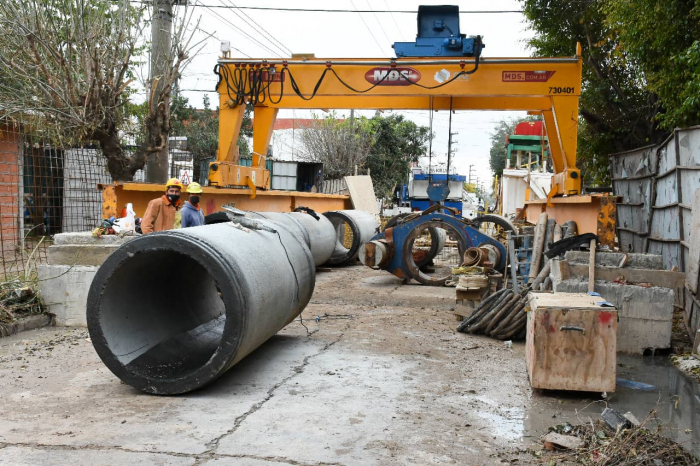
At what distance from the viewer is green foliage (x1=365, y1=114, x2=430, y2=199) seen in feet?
116

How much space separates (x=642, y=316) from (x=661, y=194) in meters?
3.84

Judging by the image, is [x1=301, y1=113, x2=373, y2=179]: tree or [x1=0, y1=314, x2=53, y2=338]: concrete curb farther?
[x1=301, y1=113, x2=373, y2=179]: tree

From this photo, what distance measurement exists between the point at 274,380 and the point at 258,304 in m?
0.70

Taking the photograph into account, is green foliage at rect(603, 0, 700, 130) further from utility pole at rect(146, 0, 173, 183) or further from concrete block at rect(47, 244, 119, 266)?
concrete block at rect(47, 244, 119, 266)

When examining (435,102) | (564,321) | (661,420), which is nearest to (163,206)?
(564,321)

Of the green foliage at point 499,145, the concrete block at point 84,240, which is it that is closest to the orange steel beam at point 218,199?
the concrete block at point 84,240

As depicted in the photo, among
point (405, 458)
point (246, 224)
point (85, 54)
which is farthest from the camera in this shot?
point (85, 54)

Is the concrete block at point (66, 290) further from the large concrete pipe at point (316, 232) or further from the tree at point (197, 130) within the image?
the tree at point (197, 130)

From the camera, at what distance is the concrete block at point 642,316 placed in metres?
6.74

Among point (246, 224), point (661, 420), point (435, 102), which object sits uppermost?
point (435, 102)

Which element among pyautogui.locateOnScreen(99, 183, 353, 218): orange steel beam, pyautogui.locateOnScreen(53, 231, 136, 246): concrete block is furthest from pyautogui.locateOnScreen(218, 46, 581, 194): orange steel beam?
pyautogui.locateOnScreen(53, 231, 136, 246): concrete block

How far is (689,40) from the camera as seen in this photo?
40.3 feet

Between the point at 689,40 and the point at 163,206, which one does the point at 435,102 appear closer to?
the point at 689,40

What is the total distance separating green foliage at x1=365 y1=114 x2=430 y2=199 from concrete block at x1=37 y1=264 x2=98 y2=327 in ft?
92.0
